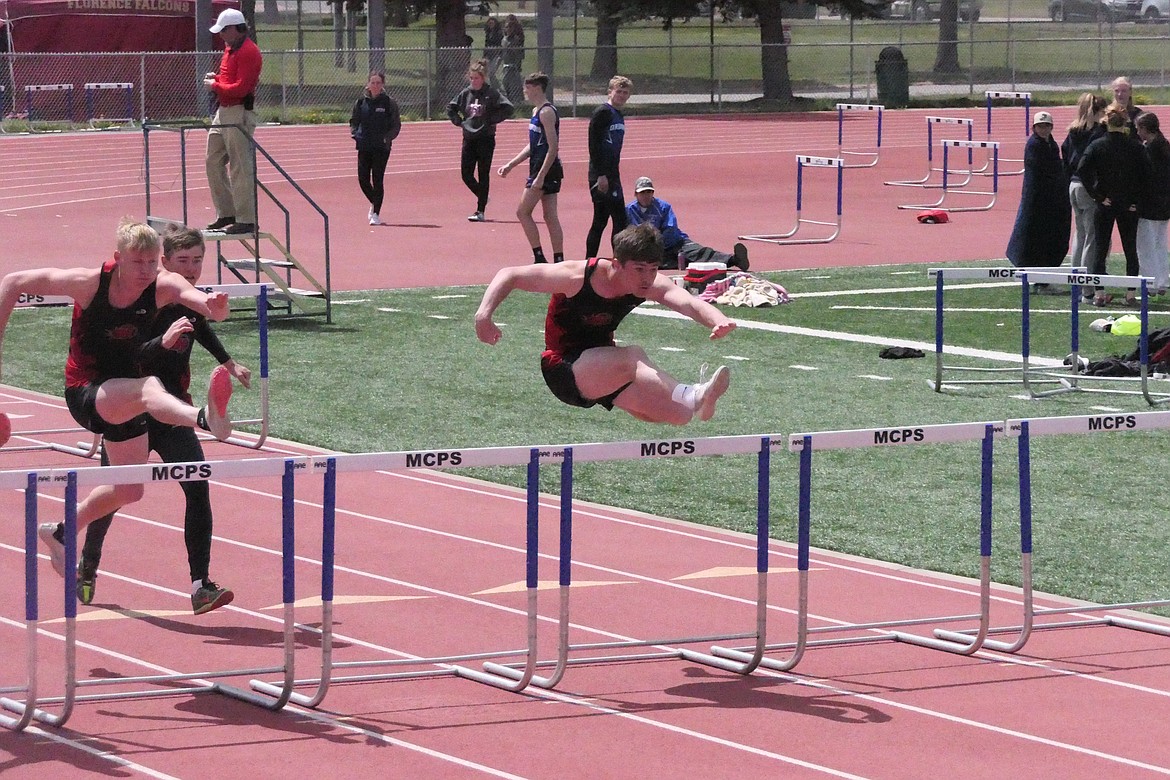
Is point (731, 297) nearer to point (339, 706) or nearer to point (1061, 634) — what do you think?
point (1061, 634)

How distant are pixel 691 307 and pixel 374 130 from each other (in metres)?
16.8

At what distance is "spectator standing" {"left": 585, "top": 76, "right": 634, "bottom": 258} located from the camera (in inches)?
689

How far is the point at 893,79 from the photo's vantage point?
141ft

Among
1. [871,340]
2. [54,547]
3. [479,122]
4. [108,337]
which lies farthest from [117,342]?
[479,122]

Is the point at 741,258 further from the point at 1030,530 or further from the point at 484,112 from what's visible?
the point at 1030,530

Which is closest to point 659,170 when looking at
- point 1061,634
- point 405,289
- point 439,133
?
point 439,133

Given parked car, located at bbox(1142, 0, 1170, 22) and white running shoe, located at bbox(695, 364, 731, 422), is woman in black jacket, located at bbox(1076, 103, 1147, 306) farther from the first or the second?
parked car, located at bbox(1142, 0, 1170, 22)

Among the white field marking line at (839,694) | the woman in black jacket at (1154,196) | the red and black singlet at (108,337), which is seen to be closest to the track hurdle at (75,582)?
the white field marking line at (839,694)

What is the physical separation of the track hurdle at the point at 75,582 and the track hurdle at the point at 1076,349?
22.5 feet

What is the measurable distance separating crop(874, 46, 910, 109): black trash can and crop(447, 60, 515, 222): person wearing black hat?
20.5 metres

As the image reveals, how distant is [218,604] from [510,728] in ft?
5.60

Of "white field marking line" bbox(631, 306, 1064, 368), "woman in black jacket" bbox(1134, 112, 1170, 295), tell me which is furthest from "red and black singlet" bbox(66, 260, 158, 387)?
"woman in black jacket" bbox(1134, 112, 1170, 295)

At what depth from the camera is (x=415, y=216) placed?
25547 mm

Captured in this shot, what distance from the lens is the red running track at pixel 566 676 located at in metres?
6.29
